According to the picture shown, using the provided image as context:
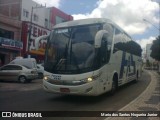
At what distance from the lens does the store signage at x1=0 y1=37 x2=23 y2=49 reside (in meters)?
31.9

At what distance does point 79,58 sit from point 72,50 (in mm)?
457

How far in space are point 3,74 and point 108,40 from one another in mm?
11525

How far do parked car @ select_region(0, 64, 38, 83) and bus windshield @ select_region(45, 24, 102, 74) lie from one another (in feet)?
33.2

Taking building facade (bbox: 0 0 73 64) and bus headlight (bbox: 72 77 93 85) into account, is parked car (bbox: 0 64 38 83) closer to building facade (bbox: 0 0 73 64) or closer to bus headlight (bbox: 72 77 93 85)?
building facade (bbox: 0 0 73 64)

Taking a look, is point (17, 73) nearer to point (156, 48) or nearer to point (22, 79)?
point (22, 79)

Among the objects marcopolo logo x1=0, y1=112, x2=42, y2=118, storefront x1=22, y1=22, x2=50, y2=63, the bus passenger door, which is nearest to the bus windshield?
the bus passenger door

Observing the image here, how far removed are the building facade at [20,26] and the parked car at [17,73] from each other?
968cm

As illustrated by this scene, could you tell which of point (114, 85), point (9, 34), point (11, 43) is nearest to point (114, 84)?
point (114, 85)

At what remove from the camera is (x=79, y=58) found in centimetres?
1178

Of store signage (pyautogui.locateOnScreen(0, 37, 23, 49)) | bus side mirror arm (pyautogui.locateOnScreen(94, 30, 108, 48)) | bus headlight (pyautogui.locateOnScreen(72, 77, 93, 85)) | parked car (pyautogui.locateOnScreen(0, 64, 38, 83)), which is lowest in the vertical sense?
parked car (pyautogui.locateOnScreen(0, 64, 38, 83))

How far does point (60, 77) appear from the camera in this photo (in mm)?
11773

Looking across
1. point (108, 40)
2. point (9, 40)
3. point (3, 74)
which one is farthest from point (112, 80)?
point (9, 40)

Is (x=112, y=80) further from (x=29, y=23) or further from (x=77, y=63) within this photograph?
(x=29, y=23)

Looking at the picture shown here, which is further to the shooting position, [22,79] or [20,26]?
[20,26]
